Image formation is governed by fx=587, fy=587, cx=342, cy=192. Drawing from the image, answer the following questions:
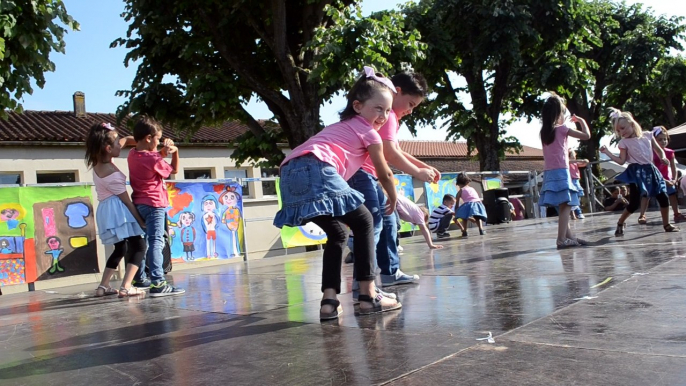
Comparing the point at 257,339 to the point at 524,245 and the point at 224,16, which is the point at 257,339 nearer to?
the point at 524,245

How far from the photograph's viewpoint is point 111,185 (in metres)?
5.29

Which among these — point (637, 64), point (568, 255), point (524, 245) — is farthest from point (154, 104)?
point (637, 64)

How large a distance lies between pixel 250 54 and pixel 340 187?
13879 mm

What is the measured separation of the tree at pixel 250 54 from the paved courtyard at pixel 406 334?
390 inches

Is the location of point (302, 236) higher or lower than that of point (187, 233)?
lower

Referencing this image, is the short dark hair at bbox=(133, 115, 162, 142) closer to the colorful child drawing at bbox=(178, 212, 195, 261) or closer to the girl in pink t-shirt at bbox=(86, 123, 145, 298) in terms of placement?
the girl in pink t-shirt at bbox=(86, 123, 145, 298)

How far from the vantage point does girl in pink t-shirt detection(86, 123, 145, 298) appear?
5246mm

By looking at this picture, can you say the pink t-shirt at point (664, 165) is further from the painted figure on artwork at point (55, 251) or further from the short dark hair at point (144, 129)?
the painted figure on artwork at point (55, 251)

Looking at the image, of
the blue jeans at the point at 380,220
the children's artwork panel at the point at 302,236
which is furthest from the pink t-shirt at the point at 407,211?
the children's artwork panel at the point at 302,236

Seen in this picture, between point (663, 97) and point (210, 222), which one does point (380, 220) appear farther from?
point (663, 97)

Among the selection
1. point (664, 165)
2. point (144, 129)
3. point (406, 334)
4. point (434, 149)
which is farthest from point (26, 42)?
point (434, 149)

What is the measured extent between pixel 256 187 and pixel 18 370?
2251 centimetres

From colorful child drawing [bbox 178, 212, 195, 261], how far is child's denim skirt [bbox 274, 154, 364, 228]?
614cm

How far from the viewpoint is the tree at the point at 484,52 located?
2223 cm
